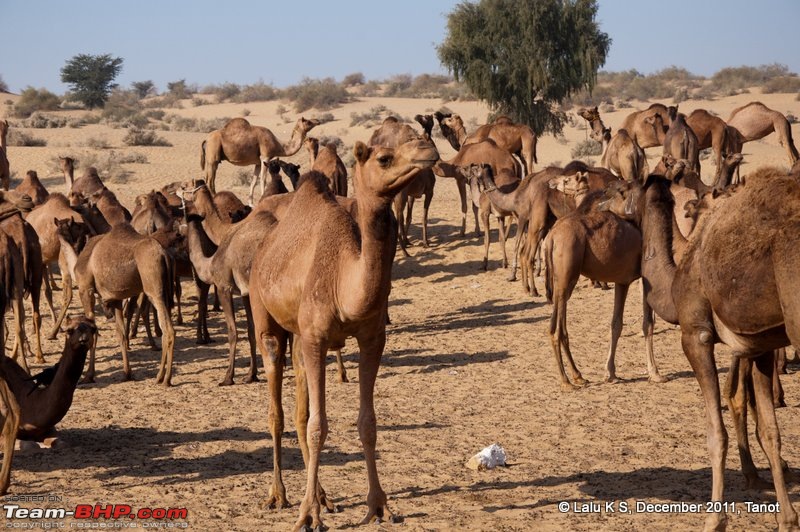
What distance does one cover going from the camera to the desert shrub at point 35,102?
5491cm

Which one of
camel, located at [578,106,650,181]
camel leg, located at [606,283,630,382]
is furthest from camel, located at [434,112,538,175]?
camel leg, located at [606,283,630,382]

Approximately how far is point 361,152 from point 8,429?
134 inches

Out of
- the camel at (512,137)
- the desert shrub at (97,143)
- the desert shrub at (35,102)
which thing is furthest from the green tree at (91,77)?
the camel at (512,137)

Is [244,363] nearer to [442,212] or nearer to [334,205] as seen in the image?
[334,205]

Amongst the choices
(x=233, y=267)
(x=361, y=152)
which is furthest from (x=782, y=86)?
(x=361, y=152)

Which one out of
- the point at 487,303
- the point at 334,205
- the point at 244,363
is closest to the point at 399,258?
the point at 487,303

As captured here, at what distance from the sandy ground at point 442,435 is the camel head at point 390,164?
2.17 meters

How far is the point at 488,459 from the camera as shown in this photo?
25.2 ft

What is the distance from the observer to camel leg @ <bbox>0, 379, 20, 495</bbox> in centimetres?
717

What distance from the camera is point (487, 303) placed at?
1557 centimetres

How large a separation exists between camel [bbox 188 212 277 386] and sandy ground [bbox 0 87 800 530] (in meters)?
0.51

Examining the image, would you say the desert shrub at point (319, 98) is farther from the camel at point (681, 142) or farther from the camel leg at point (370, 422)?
the camel leg at point (370, 422)

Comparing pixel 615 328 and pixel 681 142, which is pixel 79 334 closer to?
pixel 615 328

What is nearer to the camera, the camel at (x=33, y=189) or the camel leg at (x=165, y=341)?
the camel leg at (x=165, y=341)
